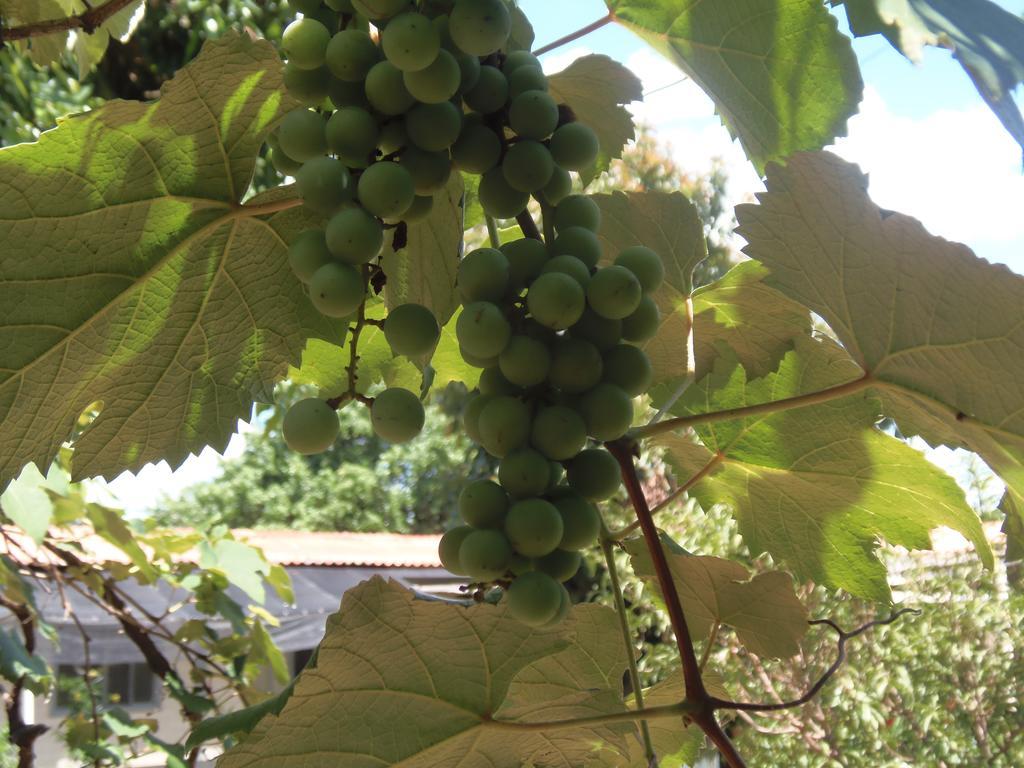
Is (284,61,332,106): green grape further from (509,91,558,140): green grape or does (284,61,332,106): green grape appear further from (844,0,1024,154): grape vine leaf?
(844,0,1024,154): grape vine leaf

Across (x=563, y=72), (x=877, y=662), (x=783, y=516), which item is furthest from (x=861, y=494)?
(x=877, y=662)

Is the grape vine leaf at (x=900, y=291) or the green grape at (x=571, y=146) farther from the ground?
the green grape at (x=571, y=146)

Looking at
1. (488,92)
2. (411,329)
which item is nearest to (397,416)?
(411,329)

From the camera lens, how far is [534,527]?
35cm

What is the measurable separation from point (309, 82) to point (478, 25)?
0.27ft

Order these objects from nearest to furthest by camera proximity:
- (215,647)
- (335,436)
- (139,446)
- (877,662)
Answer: (335,436) < (139,446) < (215,647) < (877,662)

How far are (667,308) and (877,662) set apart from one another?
339 centimetres

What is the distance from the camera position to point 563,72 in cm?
57

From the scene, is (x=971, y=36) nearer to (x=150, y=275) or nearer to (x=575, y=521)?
(x=575, y=521)

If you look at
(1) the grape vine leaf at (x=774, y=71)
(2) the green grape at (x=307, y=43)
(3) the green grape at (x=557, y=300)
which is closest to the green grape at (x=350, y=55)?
(2) the green grape at (x=307, y=43)

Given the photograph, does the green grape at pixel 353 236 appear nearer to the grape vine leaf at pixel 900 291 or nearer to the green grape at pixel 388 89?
the green grape at pixel 388 89

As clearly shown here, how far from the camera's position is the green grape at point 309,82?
0.42 metres

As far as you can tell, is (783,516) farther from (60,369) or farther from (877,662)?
(877,662)

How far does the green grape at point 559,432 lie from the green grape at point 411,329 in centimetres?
6
